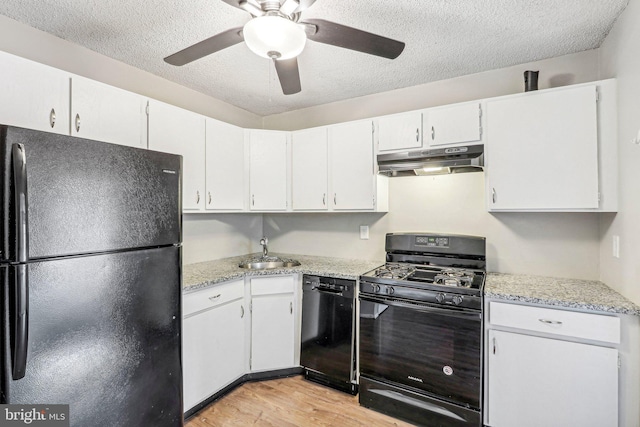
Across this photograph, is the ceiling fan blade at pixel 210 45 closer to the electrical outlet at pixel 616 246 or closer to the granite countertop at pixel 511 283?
the granite countertop at pixel 511 283

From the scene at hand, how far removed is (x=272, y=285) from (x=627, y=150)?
95.5 inches

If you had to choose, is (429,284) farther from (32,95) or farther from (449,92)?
(32,95)

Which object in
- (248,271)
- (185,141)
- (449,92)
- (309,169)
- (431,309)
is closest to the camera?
(431,309)

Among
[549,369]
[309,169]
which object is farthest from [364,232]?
[549,369]

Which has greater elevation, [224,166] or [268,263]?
[224,166]

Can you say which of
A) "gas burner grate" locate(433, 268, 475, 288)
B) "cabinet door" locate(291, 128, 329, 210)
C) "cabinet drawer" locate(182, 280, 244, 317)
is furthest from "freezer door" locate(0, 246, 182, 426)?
"gas burner grate" locate(433, 268, 475, 288)

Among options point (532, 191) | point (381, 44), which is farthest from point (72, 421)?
point (532, 191)

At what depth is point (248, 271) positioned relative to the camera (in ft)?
8.27

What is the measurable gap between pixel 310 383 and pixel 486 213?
6.43 feet

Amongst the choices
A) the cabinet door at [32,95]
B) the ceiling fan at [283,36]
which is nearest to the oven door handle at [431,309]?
the ceiling fan at [283,36]

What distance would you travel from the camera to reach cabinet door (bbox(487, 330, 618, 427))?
5.33ft

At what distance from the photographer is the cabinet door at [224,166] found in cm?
260

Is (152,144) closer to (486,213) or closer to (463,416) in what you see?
(486,213)

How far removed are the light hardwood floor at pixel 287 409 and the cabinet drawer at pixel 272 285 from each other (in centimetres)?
75
